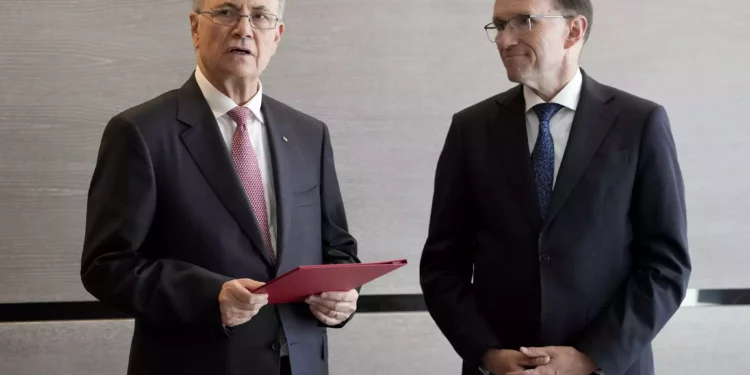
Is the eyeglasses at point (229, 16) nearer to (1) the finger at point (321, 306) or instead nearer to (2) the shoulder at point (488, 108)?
(2) the shoulder at point (488, 108)

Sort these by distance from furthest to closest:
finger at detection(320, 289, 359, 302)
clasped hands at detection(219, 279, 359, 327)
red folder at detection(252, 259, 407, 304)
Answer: finger at detection(320, 289, 359, 302) → clasped hands at detection(219, 279, 359, 327) → red folder at detection(252, 259, 407, 304)

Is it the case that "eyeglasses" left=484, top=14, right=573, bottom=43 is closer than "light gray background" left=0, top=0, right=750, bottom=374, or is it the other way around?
"eyeglasses" left=484, top=14, right=573, bottom=43

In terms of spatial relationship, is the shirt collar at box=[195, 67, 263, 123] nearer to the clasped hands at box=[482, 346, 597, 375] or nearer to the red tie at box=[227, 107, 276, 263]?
the red tie at box=[227, 107, 276, 263]

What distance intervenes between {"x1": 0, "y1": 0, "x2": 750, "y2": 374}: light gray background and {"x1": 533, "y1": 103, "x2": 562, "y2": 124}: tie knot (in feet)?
3.22

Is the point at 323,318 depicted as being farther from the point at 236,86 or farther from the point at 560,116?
the point at 560,116

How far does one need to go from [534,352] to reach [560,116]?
2.02 ft

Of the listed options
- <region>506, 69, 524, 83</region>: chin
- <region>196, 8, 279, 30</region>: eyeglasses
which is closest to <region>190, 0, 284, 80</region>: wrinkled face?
<region>196, 8, 279, 30</region>: eyeglasses

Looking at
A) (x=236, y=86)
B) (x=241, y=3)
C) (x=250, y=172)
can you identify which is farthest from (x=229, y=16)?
(x=250, y=172)

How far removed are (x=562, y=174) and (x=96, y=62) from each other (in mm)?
1748

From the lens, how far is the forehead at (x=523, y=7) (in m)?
1.97

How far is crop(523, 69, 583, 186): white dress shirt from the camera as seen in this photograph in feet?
6.51

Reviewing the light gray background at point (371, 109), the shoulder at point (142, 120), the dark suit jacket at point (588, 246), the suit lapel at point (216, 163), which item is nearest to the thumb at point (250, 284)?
the suit lapel at point (216, 163)

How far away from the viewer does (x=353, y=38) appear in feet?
9.53

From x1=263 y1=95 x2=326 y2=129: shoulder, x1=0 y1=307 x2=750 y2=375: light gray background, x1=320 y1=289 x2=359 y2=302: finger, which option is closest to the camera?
x1=320 y1=289 x2=359 y2=302: finger
